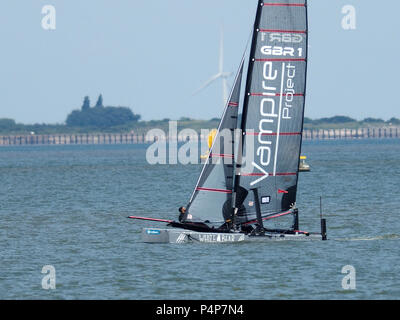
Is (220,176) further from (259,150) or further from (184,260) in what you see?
(184,260)

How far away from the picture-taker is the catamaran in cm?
3916

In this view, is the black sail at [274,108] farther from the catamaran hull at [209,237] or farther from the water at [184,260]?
the water at [184,260]

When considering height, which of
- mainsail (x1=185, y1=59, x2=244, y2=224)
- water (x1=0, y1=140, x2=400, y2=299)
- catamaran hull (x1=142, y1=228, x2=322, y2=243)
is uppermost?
mainsail (x1=185, y1=59, x2=244, y2=224)

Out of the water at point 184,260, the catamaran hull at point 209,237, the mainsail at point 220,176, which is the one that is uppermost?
the mainsail at point 220,176

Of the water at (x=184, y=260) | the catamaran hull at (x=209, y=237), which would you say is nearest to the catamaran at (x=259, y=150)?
the catamaran hull at (x=209, y=237)

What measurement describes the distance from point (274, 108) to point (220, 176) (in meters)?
3.74

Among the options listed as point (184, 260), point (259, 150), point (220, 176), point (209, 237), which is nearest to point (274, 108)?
point (259, 150)

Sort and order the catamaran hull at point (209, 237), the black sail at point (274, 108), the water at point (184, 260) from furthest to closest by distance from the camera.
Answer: the catamaran hull at point (209, 237)
the black sail at point (274, 108)
the water at point (184, 260)

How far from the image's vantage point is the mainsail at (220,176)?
132 ft

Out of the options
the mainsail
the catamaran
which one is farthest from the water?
the mainsail

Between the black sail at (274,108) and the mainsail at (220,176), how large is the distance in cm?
56

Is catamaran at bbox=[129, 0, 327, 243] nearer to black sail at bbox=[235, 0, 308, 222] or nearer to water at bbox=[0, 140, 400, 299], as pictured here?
black sail at bbox=[235, 0, 308, 222]

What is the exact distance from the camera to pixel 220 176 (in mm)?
40281

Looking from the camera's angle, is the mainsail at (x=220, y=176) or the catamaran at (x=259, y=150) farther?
the mainsail at (x=220, y=176)
